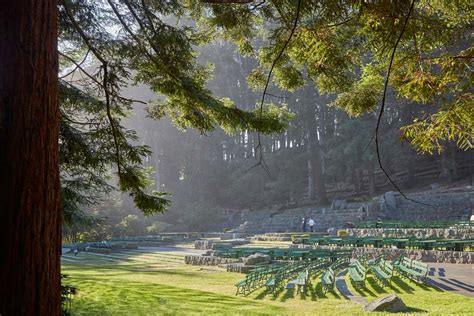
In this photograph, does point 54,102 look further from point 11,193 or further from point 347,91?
point 347,91

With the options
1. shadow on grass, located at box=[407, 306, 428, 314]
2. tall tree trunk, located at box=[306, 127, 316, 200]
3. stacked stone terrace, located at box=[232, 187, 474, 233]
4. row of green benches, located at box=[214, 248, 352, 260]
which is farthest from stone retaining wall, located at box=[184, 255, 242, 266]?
tall tree trunk, located at box=[306, 127, 316, 200]

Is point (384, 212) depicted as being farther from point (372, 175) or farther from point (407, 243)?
point (407, 243)

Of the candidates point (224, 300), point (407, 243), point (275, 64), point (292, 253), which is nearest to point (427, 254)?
point (407, 243)

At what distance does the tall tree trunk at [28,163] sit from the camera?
2.53 m

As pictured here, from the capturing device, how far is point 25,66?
106 inches

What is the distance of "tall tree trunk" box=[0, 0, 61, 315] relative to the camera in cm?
253

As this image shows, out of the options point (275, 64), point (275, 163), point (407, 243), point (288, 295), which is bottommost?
point (288, 295)

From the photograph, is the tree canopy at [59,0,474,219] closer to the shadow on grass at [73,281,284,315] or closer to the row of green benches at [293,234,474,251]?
the shadow on grass at [73,281,284,315]

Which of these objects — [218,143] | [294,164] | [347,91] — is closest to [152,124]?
[218,143]

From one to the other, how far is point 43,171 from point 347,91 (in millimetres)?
4014

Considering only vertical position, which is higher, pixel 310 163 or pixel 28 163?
pixel 310 163

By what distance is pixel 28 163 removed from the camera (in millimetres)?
2615

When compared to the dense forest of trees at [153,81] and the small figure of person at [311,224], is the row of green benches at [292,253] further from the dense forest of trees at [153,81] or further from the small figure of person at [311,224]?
the small figure of person at [311,224]

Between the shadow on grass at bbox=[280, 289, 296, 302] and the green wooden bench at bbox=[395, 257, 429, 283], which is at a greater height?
the green wooden bench at bbox=[395, 257, 429, 283]
